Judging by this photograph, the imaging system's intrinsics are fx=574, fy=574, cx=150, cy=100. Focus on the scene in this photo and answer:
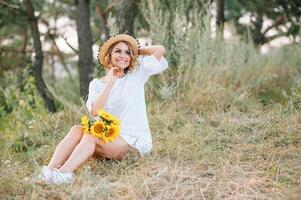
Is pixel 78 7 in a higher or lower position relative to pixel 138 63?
higher

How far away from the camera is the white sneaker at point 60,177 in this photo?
12.6ft

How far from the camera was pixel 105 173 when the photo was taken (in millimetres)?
4156

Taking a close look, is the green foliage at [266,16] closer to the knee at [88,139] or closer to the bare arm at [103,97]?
the bare arm at [103,97]

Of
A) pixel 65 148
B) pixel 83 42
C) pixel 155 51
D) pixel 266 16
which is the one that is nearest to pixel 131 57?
pixel 155 51

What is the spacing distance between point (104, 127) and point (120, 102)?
14.7 inches

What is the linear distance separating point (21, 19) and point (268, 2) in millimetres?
3993

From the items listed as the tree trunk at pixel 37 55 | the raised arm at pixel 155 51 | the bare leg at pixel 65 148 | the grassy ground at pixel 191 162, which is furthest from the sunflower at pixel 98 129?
the tree trunk at pixel 37 55

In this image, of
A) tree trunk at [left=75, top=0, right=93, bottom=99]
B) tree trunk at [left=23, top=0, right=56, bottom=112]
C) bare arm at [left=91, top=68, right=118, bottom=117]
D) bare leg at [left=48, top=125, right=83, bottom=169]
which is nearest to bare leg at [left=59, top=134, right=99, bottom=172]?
bare leg at [left=48, top=125, right=83, bottom=169]

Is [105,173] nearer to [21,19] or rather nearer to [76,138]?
[76,138]

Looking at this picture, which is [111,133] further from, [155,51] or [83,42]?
[83,42]

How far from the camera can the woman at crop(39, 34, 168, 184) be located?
4129 mm

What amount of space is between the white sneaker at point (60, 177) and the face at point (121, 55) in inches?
38.6

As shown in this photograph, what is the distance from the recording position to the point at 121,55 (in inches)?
175

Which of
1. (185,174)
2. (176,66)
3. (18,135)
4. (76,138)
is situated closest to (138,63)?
(76,138)
